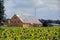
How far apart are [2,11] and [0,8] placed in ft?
3.71

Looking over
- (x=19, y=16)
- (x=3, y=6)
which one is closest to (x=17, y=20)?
(x=19, y=16)

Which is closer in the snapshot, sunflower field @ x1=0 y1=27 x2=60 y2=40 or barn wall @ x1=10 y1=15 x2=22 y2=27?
sunflower field @ x1=0 y1=27 x2=60 y2=40

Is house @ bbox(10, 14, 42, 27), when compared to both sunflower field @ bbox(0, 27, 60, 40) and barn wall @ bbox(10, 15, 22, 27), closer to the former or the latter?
barn wall @ bbox(10, 15, 22, 27)

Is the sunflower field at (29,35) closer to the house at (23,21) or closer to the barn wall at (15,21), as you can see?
the house at (23,21)

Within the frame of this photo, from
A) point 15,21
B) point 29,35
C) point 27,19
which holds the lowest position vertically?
point 15,21

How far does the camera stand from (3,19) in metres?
64.4

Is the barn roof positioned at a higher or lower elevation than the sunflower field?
lower

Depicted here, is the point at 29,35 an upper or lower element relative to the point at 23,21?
upper

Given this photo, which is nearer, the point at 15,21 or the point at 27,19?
the point at 27,19

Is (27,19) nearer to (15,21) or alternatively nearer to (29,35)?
(15,21)

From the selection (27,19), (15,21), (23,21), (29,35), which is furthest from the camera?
(15,21)

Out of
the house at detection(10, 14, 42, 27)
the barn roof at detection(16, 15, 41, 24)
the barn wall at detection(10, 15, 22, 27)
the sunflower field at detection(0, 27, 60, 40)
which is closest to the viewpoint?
the sunflower field at detection(0, 27, 60, 40)

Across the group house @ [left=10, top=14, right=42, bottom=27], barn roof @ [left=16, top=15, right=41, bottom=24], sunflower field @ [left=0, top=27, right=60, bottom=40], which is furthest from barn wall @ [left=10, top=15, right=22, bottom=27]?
sunflower field @ [left=0, top=27, right=60, bottom=40]

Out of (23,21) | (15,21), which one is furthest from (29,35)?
(15,21)
